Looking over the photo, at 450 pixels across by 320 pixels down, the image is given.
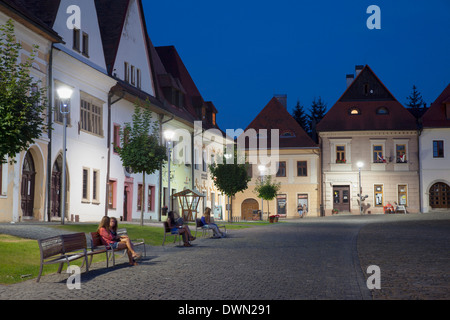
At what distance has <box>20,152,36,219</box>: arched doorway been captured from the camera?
25344 millimetres

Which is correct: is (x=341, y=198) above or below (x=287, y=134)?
below

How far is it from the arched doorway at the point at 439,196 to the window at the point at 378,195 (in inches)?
170

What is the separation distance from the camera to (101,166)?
32344 millimetres

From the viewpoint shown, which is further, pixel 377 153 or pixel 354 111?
pixel 354 111

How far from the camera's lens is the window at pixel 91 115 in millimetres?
30484

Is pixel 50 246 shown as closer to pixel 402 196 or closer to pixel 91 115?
pixel 91 115

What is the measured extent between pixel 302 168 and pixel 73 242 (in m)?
47.8

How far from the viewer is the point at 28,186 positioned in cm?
2577

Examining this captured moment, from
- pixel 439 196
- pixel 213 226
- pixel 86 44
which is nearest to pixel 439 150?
pixel 439 196

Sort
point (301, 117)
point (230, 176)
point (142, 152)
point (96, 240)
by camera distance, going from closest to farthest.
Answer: point (96, 240), point (142, 152), point (230, 176), point (301, 117)

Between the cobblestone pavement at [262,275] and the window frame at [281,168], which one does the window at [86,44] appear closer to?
the cobblestone pavement at [262,275]
